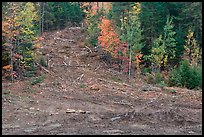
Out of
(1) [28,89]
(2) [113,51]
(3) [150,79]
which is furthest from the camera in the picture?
(2) [113,51]

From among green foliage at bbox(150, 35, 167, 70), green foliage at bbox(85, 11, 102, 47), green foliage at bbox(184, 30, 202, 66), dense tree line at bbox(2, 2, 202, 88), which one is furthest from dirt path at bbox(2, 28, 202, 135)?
green foliage at bbox(184, 30, 202, 66)

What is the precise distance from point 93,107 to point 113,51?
1299cm

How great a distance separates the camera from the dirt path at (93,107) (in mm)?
13258

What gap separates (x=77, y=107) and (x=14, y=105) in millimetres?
3219

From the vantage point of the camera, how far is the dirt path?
13.3 meters

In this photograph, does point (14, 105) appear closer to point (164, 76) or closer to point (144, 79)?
point (144, 79)

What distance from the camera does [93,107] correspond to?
56.0ft

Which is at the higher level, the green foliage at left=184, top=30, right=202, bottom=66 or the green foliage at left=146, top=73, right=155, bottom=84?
the green foliage at left=184, top=30, right=202, bottom=66

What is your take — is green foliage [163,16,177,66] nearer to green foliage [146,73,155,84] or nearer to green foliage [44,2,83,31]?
green foliage [146,73,155,84]

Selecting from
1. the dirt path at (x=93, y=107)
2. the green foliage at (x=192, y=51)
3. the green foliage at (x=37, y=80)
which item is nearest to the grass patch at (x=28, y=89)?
the dirt path at (x=93, y=107)

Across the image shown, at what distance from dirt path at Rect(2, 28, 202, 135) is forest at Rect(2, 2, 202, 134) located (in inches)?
8.2

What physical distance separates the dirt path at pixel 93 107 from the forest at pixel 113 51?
0.69 feet

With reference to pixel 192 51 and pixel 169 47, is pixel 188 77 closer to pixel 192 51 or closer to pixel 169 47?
pixel 192 51

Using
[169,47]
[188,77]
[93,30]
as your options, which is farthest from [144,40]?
[188,77]
